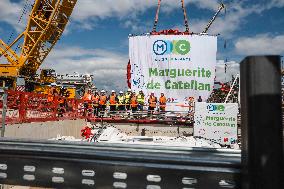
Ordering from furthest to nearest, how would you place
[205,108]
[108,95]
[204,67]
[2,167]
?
[108,95], [204,67], [205,108], [2,167]

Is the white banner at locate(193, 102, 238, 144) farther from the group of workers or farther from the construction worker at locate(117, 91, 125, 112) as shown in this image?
the construction worker at locate(117, 91, 125, 112)

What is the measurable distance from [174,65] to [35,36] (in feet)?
72.3

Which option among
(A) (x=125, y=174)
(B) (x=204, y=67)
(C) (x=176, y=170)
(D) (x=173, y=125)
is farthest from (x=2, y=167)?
(B) (x=204, y=67)

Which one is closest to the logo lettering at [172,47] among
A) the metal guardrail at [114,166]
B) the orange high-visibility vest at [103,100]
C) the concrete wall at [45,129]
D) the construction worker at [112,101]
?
the construction worker at [112,101]

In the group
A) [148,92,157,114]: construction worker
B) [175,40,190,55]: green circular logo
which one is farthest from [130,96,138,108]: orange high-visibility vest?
[175,40,190,55]: green circular logo

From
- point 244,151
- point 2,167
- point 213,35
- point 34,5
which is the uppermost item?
point 34,5

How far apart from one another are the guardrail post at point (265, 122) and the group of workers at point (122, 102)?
1594 centimetres

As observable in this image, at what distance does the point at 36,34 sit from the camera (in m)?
35.4

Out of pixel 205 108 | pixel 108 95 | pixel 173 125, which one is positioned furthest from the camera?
pixel 108 95

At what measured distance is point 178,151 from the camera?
4.96 feet

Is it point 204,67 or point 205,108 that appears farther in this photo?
point 204,67

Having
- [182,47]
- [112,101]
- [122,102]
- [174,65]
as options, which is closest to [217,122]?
[174,65]

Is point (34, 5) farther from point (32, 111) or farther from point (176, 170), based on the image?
point (176, 170)

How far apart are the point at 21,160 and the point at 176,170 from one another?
0.73m
